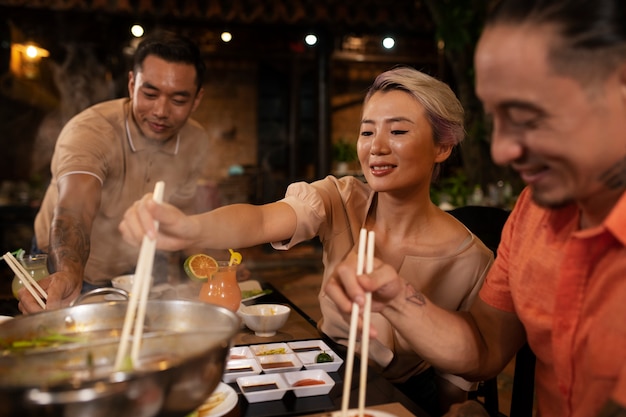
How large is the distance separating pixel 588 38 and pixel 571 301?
0.65 metres

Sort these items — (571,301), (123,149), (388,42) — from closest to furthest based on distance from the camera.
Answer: (571,301) → (123,149) → (388,42)

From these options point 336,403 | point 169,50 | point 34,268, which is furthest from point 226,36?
point 336,403

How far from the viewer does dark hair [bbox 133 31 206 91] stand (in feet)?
10.9

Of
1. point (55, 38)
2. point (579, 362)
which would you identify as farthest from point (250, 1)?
point (579, 362)

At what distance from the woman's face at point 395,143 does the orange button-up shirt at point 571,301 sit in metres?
0.62

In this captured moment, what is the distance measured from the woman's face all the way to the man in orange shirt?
0.65 metres

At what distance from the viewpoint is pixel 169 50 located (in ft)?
10.9

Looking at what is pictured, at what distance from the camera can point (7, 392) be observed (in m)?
0.85

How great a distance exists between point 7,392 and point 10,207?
22.8ft

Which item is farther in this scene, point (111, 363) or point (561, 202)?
point (561, 202)

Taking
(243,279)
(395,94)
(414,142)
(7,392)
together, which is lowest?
(243,279)

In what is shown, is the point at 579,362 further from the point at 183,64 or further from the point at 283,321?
the point at 183,64

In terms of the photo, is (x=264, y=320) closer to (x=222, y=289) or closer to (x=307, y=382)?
(x=222, y=289)

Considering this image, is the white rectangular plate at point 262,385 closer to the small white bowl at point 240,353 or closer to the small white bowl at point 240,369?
the small white bowl at point 240,369
